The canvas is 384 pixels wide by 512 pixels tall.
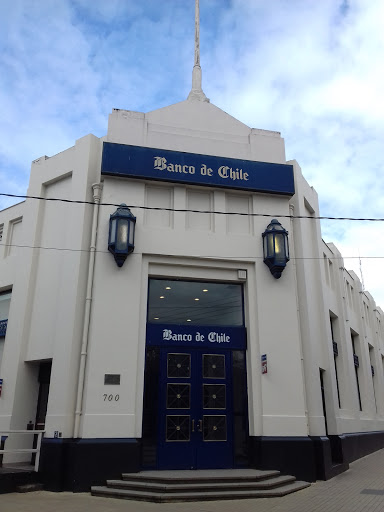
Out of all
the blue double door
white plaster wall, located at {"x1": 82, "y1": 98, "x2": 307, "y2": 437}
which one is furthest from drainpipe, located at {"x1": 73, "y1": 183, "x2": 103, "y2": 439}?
the blue double door

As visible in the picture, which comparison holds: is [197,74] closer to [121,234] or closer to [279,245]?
[279,245]

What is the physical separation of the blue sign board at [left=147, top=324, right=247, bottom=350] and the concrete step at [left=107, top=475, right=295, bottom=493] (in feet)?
10.4

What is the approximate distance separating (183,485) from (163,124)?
30.5 ft

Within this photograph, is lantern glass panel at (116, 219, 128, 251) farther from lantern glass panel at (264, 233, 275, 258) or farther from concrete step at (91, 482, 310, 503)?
concrete step at (91, 482, 310, 503)

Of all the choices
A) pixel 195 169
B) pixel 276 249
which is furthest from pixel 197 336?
pixel 195 169

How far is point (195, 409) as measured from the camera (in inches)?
432

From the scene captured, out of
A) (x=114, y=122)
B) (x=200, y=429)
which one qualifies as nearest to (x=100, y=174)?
(x=114, y=122)

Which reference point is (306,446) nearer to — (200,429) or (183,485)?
(200,429)

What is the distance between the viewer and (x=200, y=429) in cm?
1083

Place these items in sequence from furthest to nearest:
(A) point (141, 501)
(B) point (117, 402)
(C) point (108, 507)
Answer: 1. (B) point (117, 402)
2. (A) point (141, 501)
3. (C) point (108, 507)

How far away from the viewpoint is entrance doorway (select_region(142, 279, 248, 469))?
10625 millimetres

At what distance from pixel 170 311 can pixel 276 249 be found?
3.28 meters

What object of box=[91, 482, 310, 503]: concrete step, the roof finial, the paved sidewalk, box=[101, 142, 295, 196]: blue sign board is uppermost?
the roof finial

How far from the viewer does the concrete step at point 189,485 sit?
898 centimetres
